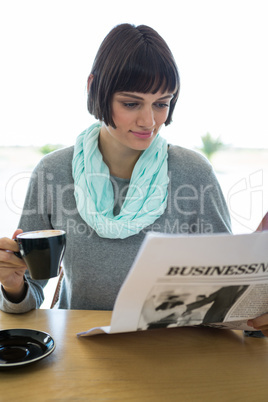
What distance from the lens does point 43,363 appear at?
667 millimetres

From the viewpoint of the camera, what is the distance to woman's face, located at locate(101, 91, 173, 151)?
1.06 meters

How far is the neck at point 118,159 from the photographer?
4.17ft

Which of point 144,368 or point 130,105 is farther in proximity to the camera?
point 130,105

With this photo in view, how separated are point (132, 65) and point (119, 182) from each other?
39 centimetres

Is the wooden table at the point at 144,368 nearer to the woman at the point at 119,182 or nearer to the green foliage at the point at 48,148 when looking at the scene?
the woman at the point at 119,182

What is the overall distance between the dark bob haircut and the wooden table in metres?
0.61

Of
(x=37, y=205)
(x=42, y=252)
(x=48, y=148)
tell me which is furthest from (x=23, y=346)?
(x=48, y=148)

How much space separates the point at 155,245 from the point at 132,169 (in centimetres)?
78

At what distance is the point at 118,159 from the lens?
4.20ft

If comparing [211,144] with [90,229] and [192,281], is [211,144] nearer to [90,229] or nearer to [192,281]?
[90,229]

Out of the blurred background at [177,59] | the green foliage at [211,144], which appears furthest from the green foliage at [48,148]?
the green foliage at [211,144]

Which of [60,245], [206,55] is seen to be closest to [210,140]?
[206,55]

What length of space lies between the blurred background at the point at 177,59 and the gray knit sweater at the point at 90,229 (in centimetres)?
139

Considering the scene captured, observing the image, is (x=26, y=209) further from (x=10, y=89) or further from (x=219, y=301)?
(x=10, y=89)
